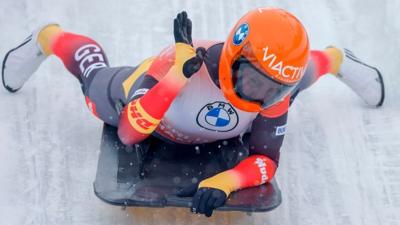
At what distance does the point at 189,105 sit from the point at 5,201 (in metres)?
1.28

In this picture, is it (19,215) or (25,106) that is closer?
(19,215)

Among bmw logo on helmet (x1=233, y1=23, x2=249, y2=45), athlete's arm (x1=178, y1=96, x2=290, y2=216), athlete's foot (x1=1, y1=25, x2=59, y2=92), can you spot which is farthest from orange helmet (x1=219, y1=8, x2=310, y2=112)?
athlete's foot (x1=1, y1=25, x2=59, y2=92)

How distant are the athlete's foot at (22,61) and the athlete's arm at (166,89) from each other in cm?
134

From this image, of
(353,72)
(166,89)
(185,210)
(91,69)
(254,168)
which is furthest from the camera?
(353,72)

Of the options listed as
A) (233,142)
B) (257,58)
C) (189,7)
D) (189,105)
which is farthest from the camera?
(189,7)

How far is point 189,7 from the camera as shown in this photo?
25.3 feet

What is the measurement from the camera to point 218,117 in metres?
5.61

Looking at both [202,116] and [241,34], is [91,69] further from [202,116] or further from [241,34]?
[241,34]

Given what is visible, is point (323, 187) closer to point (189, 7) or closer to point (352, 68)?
point (352, 68)

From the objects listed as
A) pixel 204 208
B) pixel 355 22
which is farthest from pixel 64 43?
pixel 355 22

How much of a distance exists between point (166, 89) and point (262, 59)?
0.61 metres

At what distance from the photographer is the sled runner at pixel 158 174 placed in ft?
17.8

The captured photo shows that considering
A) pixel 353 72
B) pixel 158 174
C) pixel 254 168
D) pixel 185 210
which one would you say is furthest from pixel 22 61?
pixel 353 72

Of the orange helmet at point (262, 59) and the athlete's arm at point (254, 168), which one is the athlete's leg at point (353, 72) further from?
the orange helmet at point (262, 59)
